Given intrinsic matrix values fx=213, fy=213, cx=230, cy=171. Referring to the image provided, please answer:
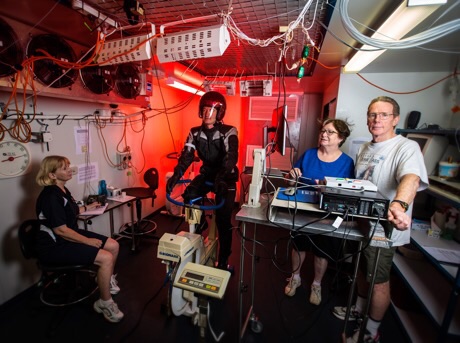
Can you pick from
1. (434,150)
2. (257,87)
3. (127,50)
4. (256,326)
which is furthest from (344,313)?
(127,50)

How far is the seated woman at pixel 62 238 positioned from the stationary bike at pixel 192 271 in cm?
55

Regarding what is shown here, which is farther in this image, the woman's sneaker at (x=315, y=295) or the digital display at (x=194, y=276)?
the woman's sneaker at (x=315, y=295)

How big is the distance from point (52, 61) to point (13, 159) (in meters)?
0.87

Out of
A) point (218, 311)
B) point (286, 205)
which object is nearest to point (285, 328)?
point (218, 311)

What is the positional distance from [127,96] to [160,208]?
7.08 ft

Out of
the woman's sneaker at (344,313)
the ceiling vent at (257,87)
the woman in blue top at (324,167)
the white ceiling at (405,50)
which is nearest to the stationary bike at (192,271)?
the woman in blue top at (324,167)

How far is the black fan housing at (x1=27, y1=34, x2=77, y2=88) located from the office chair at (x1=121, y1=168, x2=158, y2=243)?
1.42 m

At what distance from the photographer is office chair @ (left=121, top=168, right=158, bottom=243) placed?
2.75 m

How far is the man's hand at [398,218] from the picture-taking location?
3.32 ft

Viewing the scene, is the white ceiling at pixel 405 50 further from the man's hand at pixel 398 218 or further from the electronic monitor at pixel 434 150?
the man's hand at pixel 398 218

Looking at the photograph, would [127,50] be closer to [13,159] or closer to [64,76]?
[64,76]

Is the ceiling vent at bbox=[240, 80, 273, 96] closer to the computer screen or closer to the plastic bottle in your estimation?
the computer screen

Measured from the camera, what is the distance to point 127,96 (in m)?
2.43

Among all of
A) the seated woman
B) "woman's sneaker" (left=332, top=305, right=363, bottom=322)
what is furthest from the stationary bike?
"woman's sneaker" (left=332, top=305, right=363, bottom=322)
